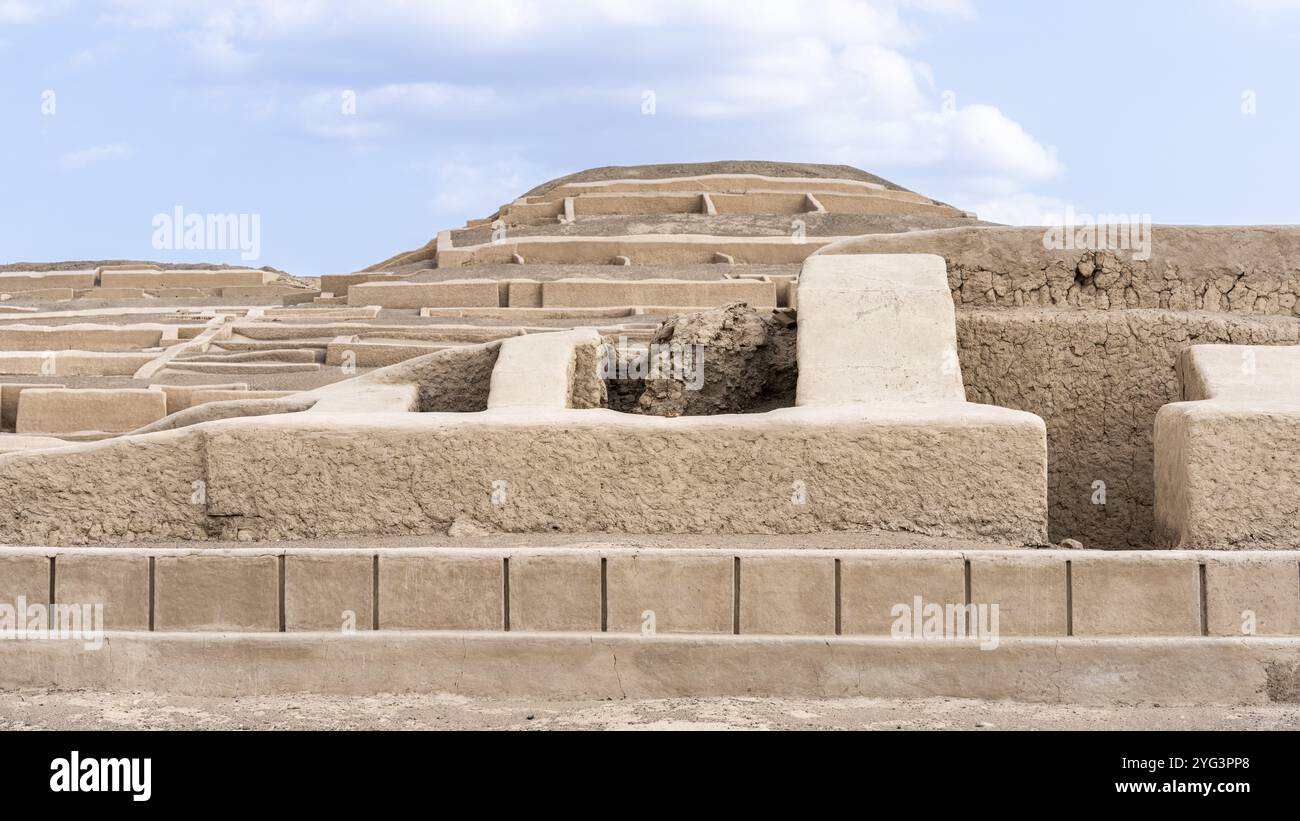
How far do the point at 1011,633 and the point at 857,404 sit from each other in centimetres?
123

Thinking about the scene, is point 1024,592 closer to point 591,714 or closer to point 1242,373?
point 591,714

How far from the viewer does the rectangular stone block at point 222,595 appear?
4172 mm

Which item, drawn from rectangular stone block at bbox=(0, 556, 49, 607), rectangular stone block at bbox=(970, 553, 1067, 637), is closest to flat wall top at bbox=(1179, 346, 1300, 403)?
rectangular stone block at bbox=(970, 553, 1067, 637)

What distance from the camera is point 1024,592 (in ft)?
13.4

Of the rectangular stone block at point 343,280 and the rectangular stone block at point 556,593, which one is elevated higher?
the rectangular stone block at point 343,280

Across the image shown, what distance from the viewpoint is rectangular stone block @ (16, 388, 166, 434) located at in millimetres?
12062

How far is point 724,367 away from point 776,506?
1643mm

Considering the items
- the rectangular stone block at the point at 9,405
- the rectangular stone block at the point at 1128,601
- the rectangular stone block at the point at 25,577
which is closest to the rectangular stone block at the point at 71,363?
the rectangular stone block at the point at 9,405

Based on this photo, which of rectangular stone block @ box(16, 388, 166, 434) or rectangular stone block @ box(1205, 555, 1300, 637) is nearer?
rectangular stone block @ box(1205, 555, 1300, 637)

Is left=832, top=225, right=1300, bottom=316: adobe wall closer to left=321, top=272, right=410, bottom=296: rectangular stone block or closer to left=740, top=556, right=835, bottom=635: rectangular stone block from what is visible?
left=740, top=556, right=835, bottom=635: rectangular stone block

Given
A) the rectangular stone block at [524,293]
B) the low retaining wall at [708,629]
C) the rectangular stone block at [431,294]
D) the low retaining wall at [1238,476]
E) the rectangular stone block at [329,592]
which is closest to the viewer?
the low retaining wall at [708,629]

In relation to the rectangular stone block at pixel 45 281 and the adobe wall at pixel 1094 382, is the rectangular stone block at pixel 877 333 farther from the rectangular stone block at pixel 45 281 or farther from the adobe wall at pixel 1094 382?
the rectangular stone block at pixel 45 281

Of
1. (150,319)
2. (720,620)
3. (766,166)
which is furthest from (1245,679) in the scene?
(766,166)

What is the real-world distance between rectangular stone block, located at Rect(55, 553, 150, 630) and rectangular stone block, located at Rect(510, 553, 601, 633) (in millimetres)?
1214
